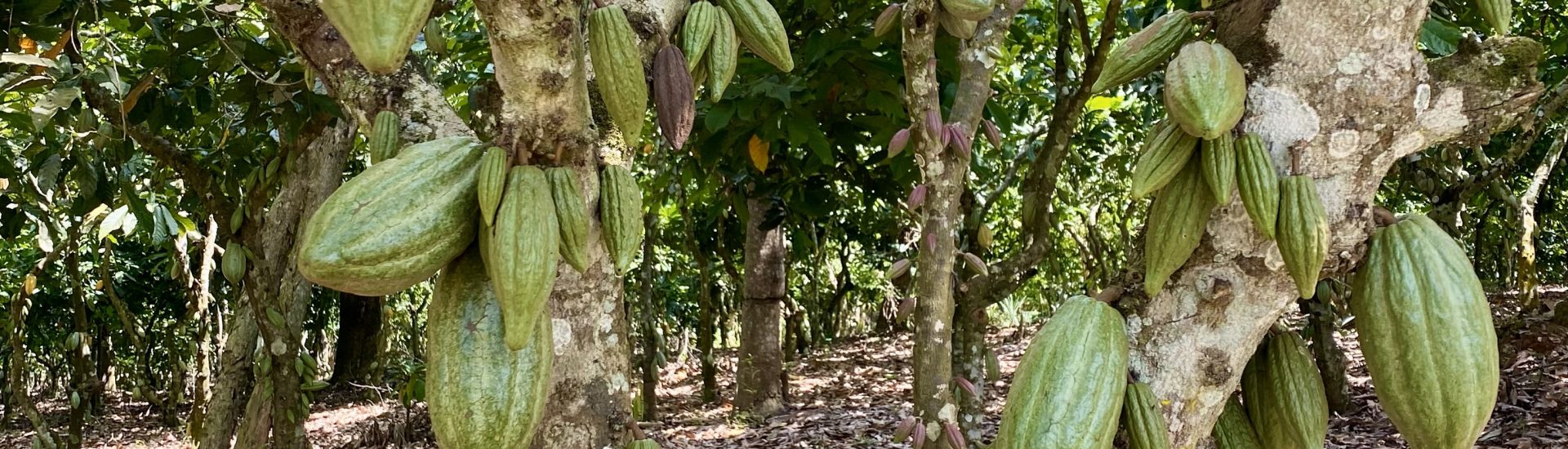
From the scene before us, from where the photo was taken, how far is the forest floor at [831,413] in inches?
147

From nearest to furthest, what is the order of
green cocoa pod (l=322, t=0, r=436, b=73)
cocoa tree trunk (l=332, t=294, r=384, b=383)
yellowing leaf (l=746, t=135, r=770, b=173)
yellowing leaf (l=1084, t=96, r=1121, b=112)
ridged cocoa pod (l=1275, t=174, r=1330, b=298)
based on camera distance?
green cocoa pod (l=322, t=0, r=436, b=73)
ridged cocoa pod (l=1275, t=174, r=1330, b=298)
yellowing leaf (l=746, t=135, r=770, b=173)
yellowing leaf (l=1084, t=96, r=1121, b=112)
cocoa tree trunk (l=332, t=294, r=384, b=383)

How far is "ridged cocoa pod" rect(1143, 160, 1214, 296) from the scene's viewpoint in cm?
81

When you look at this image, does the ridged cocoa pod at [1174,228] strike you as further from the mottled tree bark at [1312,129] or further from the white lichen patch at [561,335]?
the white lichen patch at [561,335]

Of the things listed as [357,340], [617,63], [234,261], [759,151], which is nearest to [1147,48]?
[617,63]

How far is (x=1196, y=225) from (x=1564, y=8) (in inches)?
195

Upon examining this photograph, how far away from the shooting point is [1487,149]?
620 cm

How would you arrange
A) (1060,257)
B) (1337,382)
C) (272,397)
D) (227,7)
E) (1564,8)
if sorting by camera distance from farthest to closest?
1. (1060,257)
2. (1564,8)
3. (1337,382)
4. (272,397)
5. (227,7)

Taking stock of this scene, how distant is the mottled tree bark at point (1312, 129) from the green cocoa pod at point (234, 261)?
7.22 ft

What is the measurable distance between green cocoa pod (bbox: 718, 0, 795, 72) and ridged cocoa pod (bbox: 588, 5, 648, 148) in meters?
0.24

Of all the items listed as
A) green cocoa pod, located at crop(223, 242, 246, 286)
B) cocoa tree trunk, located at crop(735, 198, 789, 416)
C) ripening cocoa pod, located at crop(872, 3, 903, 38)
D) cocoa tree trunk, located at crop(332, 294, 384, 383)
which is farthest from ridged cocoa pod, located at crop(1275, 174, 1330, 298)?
cocoa tree trunk, located at crop(332, 294, 384, 383)

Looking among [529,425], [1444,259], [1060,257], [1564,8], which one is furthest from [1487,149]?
[529,425]

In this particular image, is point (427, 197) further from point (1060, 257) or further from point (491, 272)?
point (1060, 257)

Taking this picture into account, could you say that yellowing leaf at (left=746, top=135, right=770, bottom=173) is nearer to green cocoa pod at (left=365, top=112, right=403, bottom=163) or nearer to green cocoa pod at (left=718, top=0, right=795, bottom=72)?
green cocoa pod at (left=718, top=0, right=795, bottom=72)

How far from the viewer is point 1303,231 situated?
752mm
